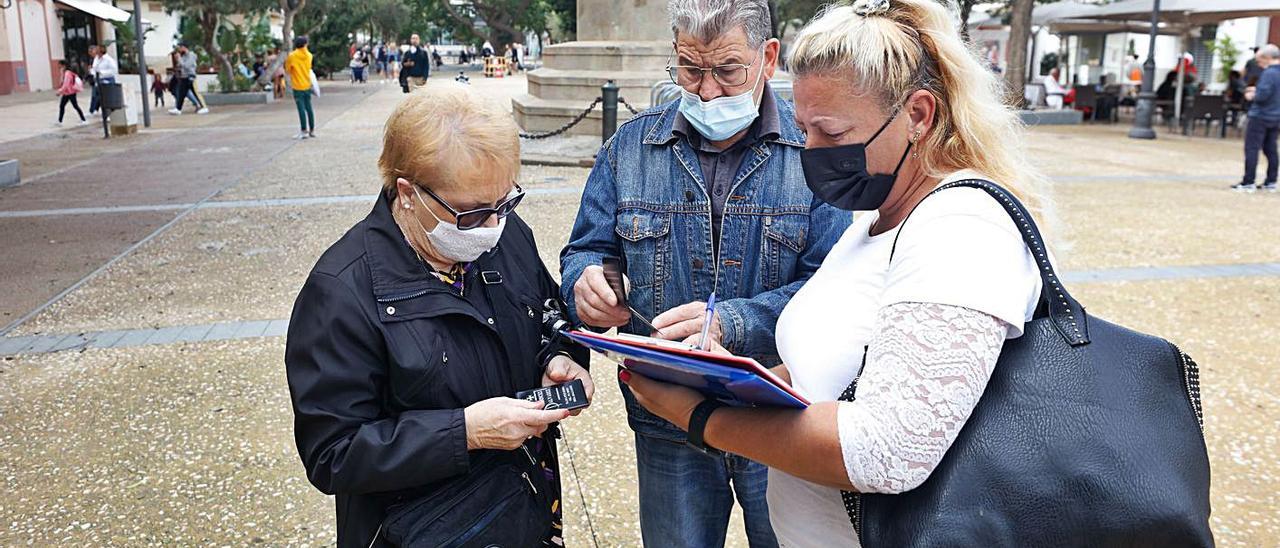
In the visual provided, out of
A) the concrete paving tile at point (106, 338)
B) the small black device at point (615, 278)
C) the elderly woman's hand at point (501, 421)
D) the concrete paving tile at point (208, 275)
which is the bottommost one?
the concrete paving tile at point (106, 338)

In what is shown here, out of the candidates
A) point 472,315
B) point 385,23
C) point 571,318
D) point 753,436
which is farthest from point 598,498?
point 385,23

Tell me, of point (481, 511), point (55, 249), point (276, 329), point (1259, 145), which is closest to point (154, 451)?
point (276, 329)

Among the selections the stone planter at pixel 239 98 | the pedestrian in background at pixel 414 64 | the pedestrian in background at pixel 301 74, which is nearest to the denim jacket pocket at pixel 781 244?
the pedestrian in background at pixel 301 74

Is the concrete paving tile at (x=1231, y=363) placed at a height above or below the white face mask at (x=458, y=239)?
below

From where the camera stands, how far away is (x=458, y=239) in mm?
1920

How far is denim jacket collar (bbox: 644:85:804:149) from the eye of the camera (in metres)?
2.24

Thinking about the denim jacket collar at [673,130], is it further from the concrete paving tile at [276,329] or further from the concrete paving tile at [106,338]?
the concrete paving tile at [106,338]

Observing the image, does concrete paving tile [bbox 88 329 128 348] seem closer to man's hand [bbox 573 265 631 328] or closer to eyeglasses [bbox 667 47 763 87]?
man's hand [bbox 573 265 631 328]

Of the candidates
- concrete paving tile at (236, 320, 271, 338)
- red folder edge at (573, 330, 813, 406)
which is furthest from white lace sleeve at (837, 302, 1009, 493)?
concrete paving tile at (236, 320, 271, 338)

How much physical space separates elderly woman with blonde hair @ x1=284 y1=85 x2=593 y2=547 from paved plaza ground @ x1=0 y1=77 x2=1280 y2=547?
1084mm

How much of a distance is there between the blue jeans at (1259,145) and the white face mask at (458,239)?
11.5 m

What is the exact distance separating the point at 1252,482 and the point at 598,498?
8.47ft

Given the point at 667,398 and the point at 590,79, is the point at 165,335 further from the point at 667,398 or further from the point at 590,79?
the point at 590,79

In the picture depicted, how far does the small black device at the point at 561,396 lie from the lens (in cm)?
187
